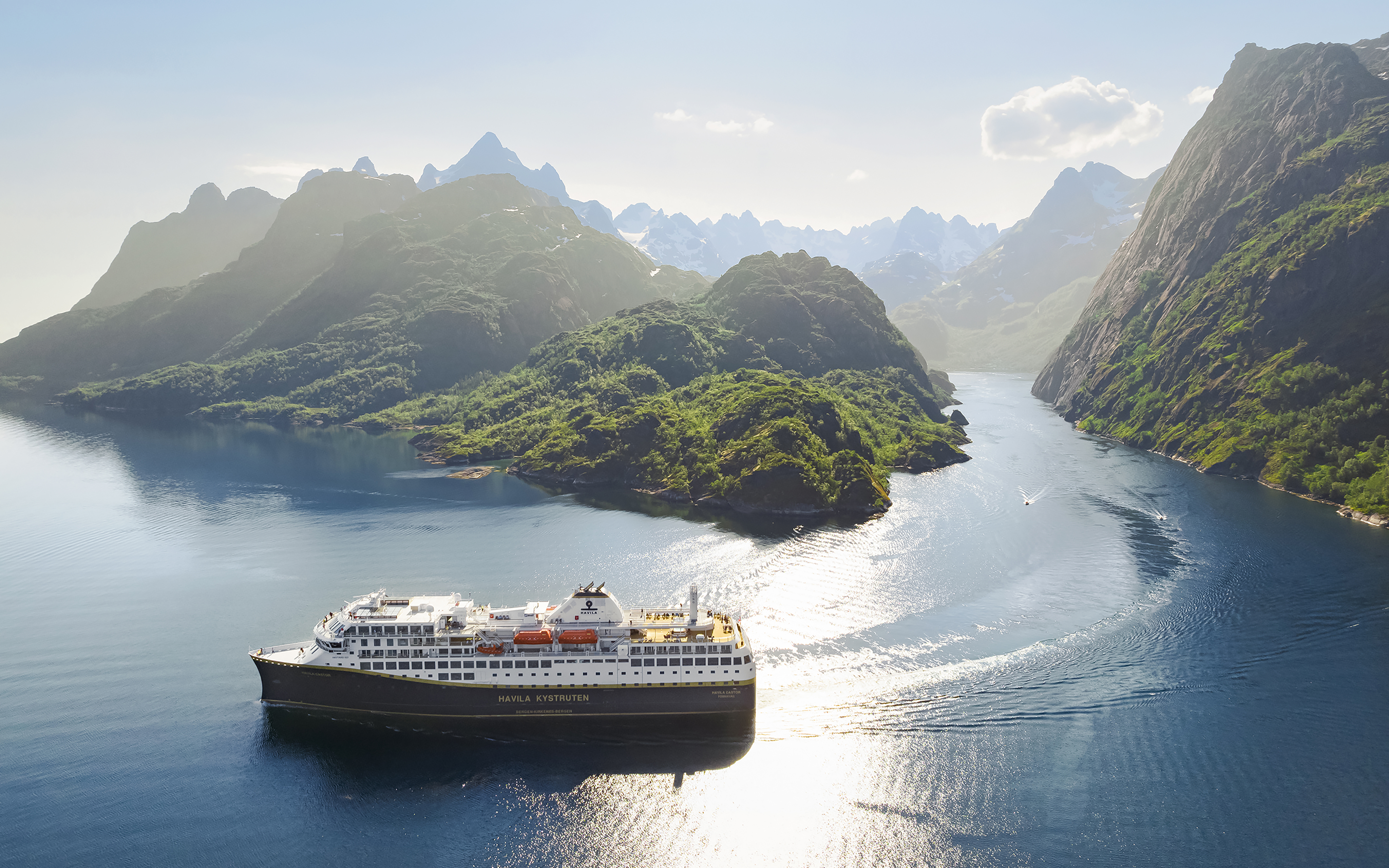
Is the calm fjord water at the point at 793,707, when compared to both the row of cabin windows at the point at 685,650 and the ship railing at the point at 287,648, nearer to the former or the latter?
the ship railing at the point at 287,648

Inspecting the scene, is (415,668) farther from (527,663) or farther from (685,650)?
(685,650)

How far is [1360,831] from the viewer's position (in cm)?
5188

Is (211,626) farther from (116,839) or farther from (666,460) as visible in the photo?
(666,460)

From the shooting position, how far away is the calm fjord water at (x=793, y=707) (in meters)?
52.1

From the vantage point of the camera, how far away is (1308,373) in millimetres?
157875

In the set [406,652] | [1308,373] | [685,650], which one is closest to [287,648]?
[406,652]

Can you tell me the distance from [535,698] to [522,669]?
279 cm

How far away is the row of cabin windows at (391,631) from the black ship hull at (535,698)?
10.9 ft

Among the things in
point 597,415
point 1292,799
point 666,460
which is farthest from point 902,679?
point 597,415

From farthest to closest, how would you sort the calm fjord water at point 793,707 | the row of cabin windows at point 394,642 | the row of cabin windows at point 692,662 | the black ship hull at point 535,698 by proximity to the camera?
1. the row of cabin windows at point 394,642
2. the black ship hull at point 535,698
3. the row of cabin windows at point 692,662
4. the calm fjord water at point 793,707

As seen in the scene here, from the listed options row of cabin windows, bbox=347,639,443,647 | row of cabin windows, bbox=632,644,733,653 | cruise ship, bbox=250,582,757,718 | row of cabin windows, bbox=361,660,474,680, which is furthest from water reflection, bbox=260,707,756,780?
row of cabin windows, bbox=347,639,443,647

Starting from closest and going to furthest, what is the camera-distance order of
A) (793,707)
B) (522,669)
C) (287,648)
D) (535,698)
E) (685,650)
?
(522,669) → (535,698) → (685,650) → (793,707) → (287,648)

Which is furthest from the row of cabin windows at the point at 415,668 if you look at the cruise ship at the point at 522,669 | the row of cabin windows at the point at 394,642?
the row of cabin windows at the point at 394,642

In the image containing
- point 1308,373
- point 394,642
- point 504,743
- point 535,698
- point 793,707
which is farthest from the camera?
point 1308,373
